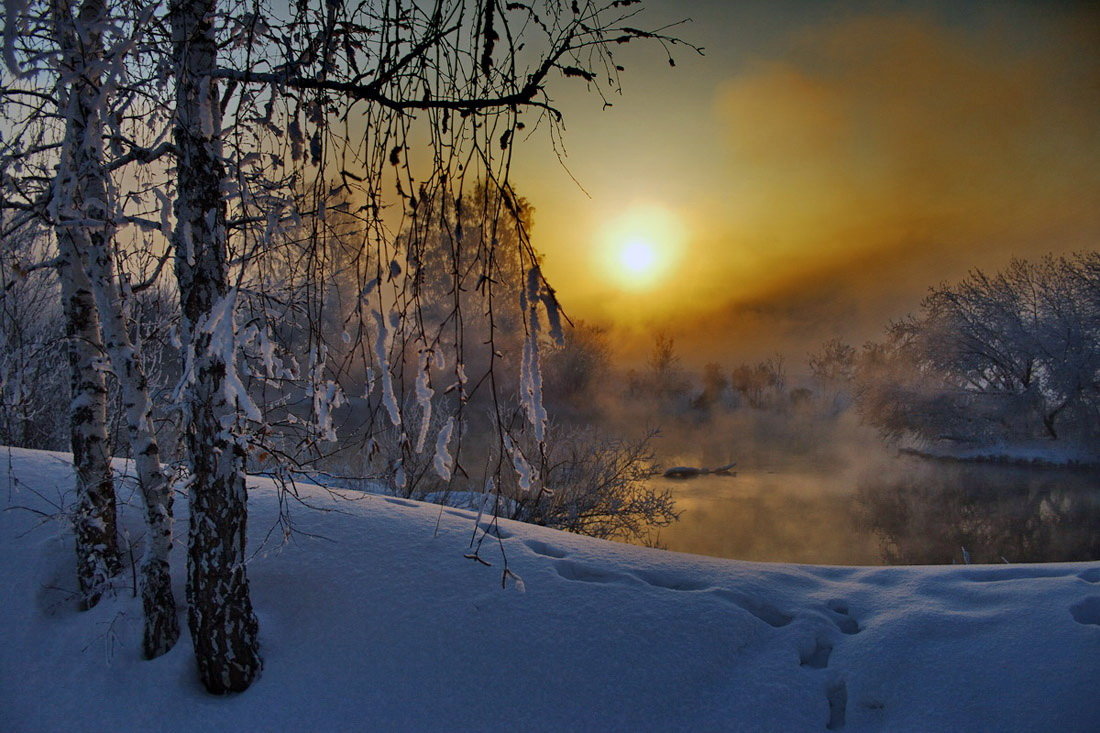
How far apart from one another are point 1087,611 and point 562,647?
271cm

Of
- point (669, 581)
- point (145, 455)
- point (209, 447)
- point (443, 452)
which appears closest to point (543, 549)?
point (669, 581)

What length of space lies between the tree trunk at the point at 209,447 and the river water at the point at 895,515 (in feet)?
27.8

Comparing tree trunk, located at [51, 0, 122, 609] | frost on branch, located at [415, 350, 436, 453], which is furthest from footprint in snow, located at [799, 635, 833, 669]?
tree trunk, located at [51, 0, 122, 609]

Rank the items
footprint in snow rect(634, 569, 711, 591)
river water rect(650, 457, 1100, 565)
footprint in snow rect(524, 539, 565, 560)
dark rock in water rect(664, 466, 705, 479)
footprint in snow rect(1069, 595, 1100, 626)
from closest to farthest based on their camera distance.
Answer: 1. footprint in snow rect(1069, 595, 1100, 626)
2. footprint in snow rect(634, 569, 711, 591)
3. footprint in snow rect(524, 539, 565, 560)
4. river water rect(650, 457, 1100, 565)
5. dark rock in water rect(664, 466, 705, 479)

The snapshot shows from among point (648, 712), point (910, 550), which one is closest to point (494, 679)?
point (648, 712)

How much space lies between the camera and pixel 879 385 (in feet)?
69.3

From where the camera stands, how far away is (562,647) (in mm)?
2686

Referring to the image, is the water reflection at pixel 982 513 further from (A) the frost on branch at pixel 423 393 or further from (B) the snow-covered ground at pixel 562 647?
(A) the frost on branch at pixel 423 393

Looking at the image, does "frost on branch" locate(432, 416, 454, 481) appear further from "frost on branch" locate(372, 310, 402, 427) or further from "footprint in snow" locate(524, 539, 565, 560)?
"footprint in snow" locate(524, 539, 565, 560)

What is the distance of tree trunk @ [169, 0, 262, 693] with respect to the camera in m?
2.37

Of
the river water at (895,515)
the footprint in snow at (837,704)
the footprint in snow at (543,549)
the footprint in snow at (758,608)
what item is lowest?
the river water at (895,515)

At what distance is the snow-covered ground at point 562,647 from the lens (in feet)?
7.79

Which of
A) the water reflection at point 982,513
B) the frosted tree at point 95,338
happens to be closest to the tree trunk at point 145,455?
the frosted tree at point 95,338

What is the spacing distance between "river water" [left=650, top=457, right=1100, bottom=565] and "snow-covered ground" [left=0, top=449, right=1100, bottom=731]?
23.8ft
